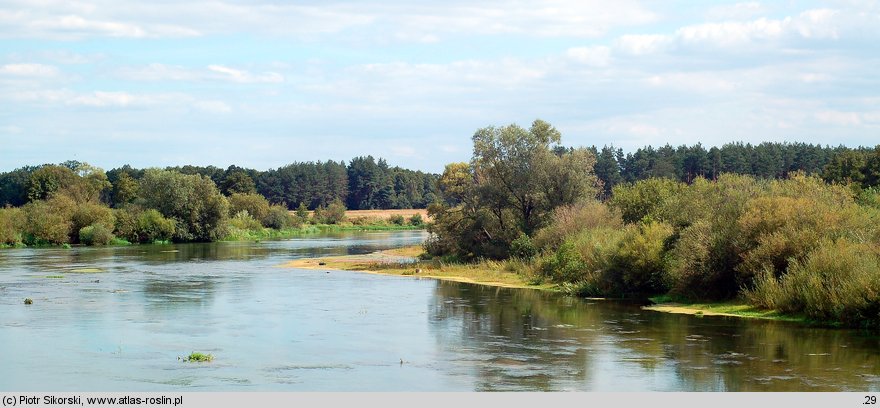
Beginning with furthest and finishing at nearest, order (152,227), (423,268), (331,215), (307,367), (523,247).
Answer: (331,215)
(152,227)
(423,268)
(523,247)
(307,367)

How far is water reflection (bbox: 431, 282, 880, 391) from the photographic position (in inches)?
862

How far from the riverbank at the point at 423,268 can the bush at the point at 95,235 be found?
36.0m

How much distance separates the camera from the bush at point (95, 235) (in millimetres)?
96188

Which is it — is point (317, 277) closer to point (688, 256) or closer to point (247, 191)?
point (688, 256)

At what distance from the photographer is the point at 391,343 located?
28828 mm

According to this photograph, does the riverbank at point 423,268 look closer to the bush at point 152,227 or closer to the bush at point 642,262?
the bush at point 642,262

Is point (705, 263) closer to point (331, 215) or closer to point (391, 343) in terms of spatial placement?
point (391, 343)

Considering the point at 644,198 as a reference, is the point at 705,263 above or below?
below

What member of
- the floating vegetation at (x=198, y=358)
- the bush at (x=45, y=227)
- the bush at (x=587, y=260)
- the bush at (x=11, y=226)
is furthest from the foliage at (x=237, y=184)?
the floating vegetation at (x=198, y=358)

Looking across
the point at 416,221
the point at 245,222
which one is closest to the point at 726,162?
the point at 416,221

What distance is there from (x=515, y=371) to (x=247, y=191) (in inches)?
5478

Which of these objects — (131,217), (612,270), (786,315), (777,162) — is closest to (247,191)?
(131,217)

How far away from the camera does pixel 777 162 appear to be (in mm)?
132250

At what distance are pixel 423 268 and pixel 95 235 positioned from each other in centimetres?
5131
